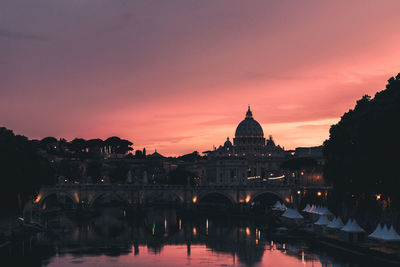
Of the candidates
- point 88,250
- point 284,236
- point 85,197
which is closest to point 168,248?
point 88,250

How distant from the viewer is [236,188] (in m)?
162

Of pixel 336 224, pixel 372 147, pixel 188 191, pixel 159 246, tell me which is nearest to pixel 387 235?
pixel 372 147

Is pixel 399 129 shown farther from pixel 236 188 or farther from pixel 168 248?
pixel 236 188

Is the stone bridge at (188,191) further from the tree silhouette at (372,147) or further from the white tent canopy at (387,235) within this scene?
the white tent canopy at (387,235)

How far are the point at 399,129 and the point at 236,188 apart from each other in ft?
296

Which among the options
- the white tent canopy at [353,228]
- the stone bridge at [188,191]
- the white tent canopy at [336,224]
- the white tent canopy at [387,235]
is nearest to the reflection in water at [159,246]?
the white tent canopy at [353,228]

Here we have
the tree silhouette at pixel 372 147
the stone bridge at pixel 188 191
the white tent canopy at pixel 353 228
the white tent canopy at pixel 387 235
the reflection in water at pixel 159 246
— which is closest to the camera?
the white tent canopy at pixel 387 235

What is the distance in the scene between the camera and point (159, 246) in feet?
313

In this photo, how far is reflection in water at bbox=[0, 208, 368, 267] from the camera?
79.6 m

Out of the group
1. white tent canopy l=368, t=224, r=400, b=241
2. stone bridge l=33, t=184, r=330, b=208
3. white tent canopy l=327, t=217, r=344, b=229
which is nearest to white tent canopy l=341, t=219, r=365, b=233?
white tent canopy l=368, t=224, r=400, b=241

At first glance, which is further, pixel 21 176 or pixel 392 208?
pixel 21 176

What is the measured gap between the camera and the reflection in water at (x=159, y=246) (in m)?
79.6

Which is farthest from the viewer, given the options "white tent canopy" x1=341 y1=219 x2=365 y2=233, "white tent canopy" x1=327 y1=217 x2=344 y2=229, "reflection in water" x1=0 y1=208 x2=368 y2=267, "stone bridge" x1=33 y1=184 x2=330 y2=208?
"stone bridge" x1=33 y1=184 x2=330 y2=208

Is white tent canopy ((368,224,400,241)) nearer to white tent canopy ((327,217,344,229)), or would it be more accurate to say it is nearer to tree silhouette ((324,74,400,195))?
tree silhouette ((324,74,400,195))
